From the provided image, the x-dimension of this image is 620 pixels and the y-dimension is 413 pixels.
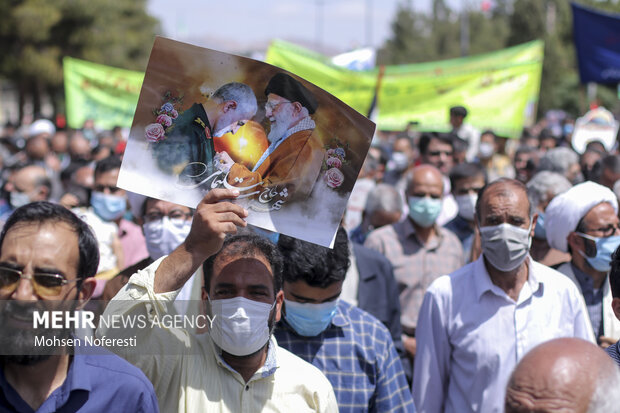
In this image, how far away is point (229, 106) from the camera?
250cm

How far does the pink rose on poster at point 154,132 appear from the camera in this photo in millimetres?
2469

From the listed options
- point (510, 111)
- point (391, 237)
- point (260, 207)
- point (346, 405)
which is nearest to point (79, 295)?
point (260, 207)

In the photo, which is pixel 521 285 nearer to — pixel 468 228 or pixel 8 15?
pixel 468 228

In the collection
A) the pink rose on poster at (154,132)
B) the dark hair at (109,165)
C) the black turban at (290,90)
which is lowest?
the dark hair at (109,165)

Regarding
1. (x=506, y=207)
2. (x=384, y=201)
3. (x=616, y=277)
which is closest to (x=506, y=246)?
(x=506, y=207)

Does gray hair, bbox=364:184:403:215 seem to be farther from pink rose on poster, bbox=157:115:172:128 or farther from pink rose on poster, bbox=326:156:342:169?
pink rose on poster, bbox=157:115:172:128

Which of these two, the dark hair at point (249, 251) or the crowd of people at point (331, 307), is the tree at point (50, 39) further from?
the dark hair at point (249, 251)

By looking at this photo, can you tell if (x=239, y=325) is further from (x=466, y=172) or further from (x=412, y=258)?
(x=466, y=172)

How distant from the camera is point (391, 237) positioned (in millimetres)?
5152

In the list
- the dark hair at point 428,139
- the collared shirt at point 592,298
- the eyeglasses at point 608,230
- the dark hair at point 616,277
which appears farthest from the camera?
the dark hair at point 428,139

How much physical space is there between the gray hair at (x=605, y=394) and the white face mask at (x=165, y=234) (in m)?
2.68

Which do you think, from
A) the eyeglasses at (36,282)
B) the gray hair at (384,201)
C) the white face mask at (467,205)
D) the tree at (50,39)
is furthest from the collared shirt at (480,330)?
the tree at (50,39)

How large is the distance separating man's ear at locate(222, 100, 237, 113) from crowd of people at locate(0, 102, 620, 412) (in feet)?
0.91

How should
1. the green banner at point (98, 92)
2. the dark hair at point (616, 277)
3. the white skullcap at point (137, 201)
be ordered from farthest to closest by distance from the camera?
1. the green banner at point (98, 92)
2. the white skullcap at point (137, 201)
3. the dark hair at point (616, 277)
